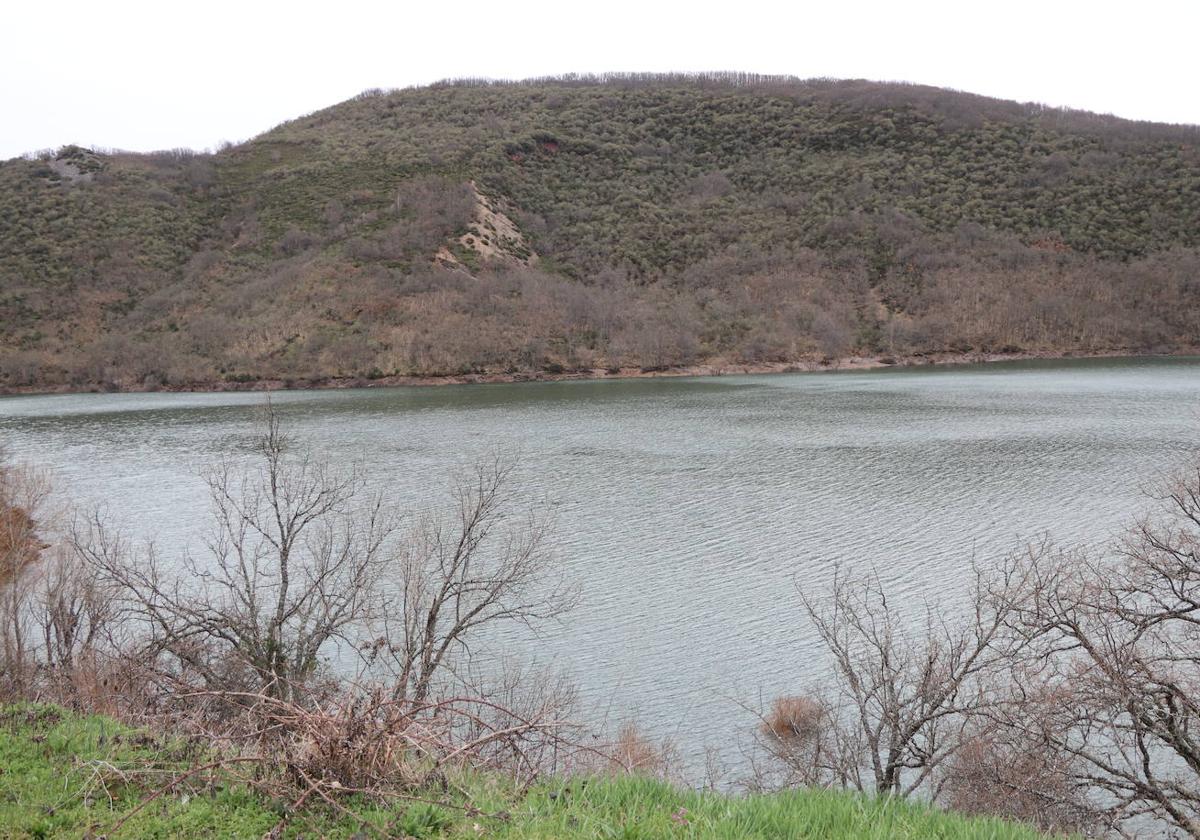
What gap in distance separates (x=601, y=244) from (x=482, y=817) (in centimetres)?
9316

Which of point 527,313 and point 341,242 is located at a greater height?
point 341,242

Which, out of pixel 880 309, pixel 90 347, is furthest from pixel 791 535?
pixel 90 347

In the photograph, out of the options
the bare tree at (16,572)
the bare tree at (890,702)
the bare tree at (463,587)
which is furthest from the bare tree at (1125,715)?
the bare tree at (16,572)

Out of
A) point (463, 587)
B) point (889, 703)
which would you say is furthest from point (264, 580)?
point (889, 703)

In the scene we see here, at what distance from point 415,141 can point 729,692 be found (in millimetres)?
108422

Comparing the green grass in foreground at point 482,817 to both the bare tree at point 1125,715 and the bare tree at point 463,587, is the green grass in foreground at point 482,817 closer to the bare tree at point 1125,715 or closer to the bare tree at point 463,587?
the bare tree at point 463,587

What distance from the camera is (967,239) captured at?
301 ft

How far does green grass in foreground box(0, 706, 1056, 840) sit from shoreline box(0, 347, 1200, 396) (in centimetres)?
6538

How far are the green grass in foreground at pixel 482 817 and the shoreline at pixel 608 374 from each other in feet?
215

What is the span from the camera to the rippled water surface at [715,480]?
50.9 feet

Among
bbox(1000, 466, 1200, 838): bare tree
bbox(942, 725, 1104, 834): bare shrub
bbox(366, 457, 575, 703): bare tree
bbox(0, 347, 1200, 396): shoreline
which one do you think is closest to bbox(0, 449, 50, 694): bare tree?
bbox(366, 457, 575, 703): bare tree

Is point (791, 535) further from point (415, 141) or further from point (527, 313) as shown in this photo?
point (415, 141)

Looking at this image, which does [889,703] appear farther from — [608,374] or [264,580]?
[608,374]

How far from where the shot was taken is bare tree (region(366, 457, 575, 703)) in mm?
11875
